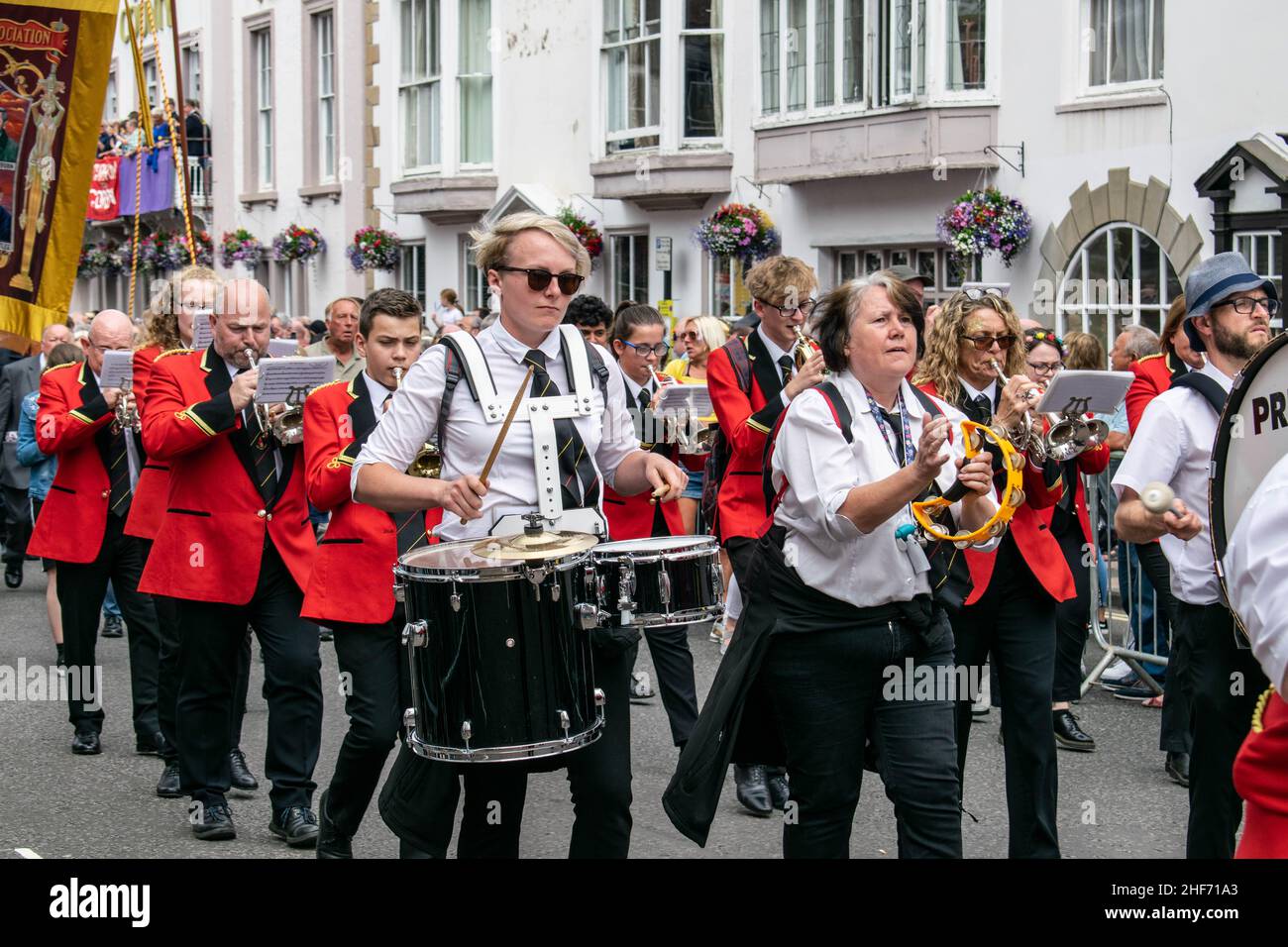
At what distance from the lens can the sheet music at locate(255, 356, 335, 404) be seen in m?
6.52

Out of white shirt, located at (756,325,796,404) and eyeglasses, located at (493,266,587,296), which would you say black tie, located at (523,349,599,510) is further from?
white shirt, located at (756,325,796,404)

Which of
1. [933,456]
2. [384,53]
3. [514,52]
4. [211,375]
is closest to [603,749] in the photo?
[933,456]

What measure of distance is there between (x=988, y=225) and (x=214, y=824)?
1080cm

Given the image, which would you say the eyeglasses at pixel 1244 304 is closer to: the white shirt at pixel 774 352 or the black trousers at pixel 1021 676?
the black trousers at pixel 1021 676

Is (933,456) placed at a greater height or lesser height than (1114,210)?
lesser

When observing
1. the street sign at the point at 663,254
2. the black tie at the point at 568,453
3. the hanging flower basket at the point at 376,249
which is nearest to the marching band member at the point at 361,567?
the black tie at the point at 568,453

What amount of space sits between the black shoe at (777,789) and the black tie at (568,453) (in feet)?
8.85

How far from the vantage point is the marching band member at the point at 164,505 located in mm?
7441

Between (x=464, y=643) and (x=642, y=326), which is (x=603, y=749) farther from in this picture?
(x=642, y=326)

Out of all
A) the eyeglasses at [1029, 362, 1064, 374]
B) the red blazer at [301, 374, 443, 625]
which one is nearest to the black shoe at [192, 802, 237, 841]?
the red blazer at [301, 374, 443, 625]

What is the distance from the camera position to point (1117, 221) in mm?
15242

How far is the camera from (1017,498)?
4.82m
